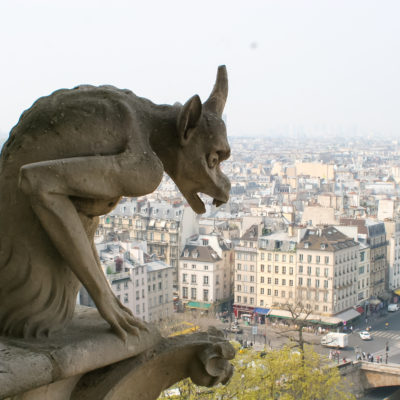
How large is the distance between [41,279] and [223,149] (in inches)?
28.2

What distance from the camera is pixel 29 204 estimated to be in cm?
227

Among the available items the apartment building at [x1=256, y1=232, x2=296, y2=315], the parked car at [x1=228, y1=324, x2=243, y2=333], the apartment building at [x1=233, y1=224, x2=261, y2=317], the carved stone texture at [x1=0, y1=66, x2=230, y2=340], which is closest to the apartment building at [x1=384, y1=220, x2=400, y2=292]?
the apartment building at [x1=256, y1=232, x2=296, y2=315]

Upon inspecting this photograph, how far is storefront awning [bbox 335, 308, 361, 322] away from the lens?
89.5 ft

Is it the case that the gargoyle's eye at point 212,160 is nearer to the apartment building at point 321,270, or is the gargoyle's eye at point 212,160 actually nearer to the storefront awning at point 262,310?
the apartment building at point 321,270

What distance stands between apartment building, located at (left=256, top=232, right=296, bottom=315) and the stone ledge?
83.3 ft

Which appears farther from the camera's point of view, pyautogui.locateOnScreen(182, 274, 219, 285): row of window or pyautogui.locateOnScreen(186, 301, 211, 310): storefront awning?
pyautogui.locateOnScreen(182, 274, 219, 285): row of window

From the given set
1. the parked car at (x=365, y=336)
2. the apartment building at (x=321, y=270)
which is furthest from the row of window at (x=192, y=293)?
the parked car at (x=365, y=336)

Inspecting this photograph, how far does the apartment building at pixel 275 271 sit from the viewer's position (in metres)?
27.7

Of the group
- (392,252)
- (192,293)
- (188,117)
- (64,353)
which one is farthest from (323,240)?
(64,353)

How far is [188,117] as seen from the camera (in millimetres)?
2422

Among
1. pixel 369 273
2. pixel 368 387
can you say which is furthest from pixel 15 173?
pixel 369 273

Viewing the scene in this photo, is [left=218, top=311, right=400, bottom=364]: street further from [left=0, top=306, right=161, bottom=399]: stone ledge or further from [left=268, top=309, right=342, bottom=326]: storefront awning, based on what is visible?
[left=0, top=306, right=161, bottom=399]: stone ledge

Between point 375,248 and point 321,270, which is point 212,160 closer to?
point 321,270

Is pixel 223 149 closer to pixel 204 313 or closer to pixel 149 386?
pixel 149 386
